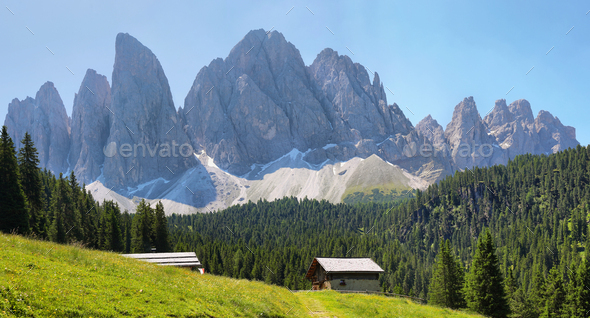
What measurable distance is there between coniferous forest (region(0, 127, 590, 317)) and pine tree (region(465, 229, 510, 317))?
0.42 feet

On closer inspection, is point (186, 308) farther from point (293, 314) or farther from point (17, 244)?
point (17, 244)

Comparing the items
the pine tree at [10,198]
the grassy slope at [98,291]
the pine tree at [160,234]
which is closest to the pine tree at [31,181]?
the pine tree at [10,198]

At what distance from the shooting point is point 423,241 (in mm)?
198375

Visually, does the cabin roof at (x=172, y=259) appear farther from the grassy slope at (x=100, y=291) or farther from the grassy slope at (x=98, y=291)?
the grassy slope at (x=98, y=291)

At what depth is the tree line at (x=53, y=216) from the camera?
48.6m

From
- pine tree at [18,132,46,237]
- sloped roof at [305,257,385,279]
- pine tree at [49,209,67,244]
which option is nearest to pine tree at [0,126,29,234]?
pine tree at [18,132,46,237]

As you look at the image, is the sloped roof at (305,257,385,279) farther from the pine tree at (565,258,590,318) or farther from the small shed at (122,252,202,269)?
the pine tree at (565,258,590,318)

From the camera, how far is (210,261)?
4313 inches

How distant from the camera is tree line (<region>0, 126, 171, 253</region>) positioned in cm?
4859

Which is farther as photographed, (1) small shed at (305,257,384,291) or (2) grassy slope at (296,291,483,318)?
(1) small shed at (305,257,384,291)

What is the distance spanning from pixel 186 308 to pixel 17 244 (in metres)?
11.2

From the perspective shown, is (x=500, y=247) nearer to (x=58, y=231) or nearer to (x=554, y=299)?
(x=554, y=299)

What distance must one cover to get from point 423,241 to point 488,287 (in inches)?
6197

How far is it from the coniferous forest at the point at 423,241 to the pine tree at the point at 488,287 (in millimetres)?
128
